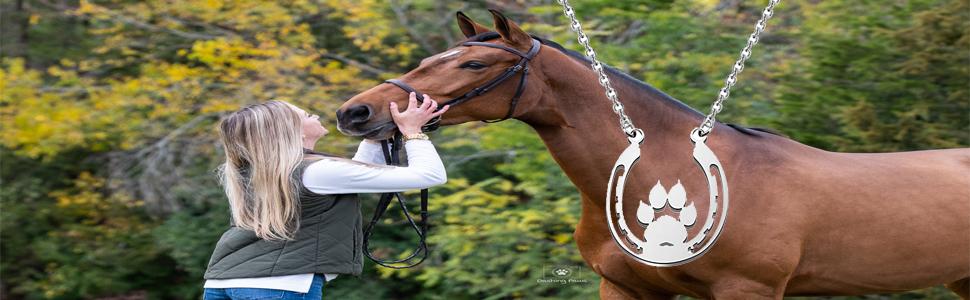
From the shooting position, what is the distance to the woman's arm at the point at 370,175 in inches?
123

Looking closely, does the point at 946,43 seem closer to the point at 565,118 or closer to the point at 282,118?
the point at 565,118

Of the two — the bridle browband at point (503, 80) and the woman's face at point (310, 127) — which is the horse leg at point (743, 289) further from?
the woman's face at point (310, 127)

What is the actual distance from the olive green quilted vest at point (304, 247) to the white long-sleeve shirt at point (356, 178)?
3 centimetres

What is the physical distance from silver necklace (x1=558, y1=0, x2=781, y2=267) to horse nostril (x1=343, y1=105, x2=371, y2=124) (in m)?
0.74

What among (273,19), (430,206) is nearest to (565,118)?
(430,206)

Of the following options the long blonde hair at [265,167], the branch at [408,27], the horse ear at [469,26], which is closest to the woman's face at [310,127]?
the long blonde hair at [265,167]

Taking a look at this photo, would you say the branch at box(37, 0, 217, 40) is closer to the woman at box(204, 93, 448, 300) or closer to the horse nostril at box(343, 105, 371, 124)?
the woman at box(204, 93, 448, 300)

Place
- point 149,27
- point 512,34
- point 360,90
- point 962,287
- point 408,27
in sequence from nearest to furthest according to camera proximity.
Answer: point 512,34 < point 962,287 < point 360,90 < point 408,27 < point 149,27

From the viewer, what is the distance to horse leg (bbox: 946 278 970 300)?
4043 mm

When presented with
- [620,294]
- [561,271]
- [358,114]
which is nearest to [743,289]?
[620,294]

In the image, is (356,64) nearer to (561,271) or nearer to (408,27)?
(408,27)

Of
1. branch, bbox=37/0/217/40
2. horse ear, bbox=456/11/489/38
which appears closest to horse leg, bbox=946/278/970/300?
horse ear, bbox=456/11/489/38

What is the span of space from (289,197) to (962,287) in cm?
283

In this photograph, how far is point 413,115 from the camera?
3166 mm
